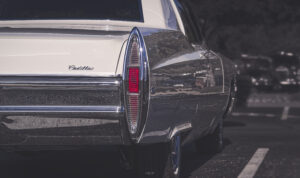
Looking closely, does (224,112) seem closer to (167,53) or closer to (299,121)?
(167,53)

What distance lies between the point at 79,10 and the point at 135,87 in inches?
55.1

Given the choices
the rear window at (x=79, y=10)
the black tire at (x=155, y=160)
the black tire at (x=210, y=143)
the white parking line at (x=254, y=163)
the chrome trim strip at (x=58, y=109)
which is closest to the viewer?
the chrome trim strip at (x=58, y=109)

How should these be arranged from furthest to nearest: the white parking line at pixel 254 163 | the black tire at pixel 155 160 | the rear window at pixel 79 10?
the white parking line at pixel 254 163
the rear window at pixel 79 10
the black tire at pixel 155 160

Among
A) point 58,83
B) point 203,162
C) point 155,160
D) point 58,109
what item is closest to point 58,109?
point 58,109

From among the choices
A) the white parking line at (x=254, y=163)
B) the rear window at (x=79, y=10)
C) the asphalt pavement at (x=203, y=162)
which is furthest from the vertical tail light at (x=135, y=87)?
the white parking line at (x=254, y=163)

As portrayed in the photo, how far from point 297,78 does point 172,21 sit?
81.1 feet

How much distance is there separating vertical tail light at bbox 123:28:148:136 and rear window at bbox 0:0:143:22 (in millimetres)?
1071

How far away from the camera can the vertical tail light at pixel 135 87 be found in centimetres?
536

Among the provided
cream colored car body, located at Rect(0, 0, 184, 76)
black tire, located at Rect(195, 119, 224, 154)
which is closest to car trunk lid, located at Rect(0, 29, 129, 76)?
cream colored car body, located at Rect(0, 0, 184, 76)

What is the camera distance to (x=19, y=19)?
21.8 ft

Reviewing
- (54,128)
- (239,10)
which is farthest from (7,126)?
(239,10)

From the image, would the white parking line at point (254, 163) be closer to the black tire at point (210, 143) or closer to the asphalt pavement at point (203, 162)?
the asphalt pavement at point (203, 162)

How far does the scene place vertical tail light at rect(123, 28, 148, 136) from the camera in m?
5.36

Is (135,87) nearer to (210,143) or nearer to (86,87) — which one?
(86,87)
